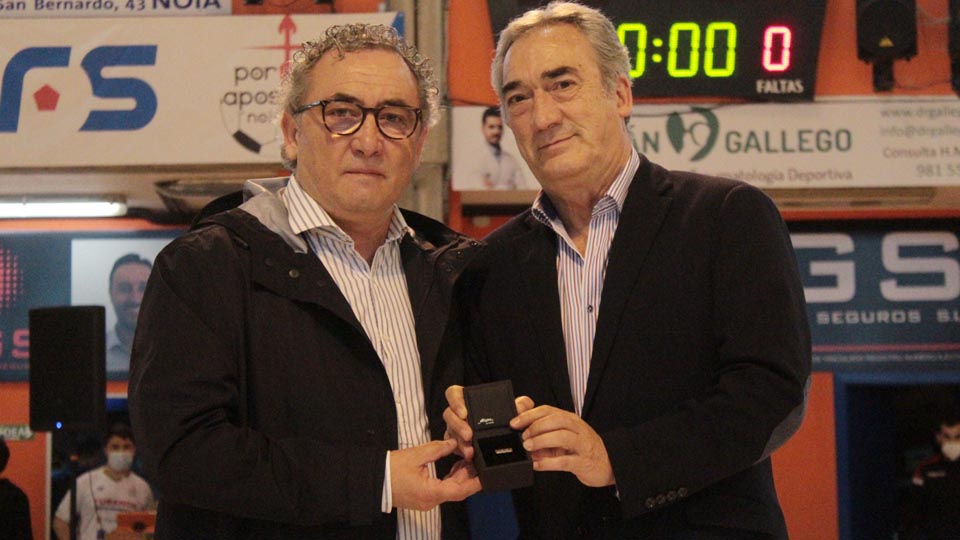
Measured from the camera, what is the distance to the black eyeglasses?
204 cm

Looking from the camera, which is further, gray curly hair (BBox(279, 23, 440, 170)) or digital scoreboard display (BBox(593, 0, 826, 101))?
digital scoreboard display (BBox(593, 0, 826, 101))

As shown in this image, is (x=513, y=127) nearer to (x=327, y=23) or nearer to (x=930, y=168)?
(x=327, y=23)

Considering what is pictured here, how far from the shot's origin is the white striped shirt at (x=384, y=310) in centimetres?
199

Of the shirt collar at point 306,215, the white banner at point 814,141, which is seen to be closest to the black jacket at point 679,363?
the shirt collar at point 306,215

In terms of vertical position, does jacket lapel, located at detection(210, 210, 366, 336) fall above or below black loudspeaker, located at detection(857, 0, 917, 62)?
below

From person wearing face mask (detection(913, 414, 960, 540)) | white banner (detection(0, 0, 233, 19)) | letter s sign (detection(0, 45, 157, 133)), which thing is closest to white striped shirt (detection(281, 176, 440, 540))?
letter s sign (detection(0, 45, 157, 133))

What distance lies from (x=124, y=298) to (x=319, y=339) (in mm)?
4830

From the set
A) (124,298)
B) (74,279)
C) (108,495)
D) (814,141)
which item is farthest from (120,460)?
(814,141)

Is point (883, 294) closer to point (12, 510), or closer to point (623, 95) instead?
point (623, 95)

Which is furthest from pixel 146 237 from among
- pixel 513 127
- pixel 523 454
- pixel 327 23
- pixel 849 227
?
pixel 523 454

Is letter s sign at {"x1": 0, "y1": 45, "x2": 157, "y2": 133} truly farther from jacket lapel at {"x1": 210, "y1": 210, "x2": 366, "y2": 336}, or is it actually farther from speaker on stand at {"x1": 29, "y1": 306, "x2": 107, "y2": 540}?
jacket lapel at {"x1": 210, "y1": 210, "x2": 366, "y2": 336}

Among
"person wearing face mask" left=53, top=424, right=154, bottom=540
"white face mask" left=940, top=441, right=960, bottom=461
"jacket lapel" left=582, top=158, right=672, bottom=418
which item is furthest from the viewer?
"person wearing face mask" left=53, top=424, right=154, bottom=540

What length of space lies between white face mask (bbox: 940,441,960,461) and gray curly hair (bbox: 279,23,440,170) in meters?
4.80

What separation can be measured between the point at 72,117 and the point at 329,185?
3.44 meters
